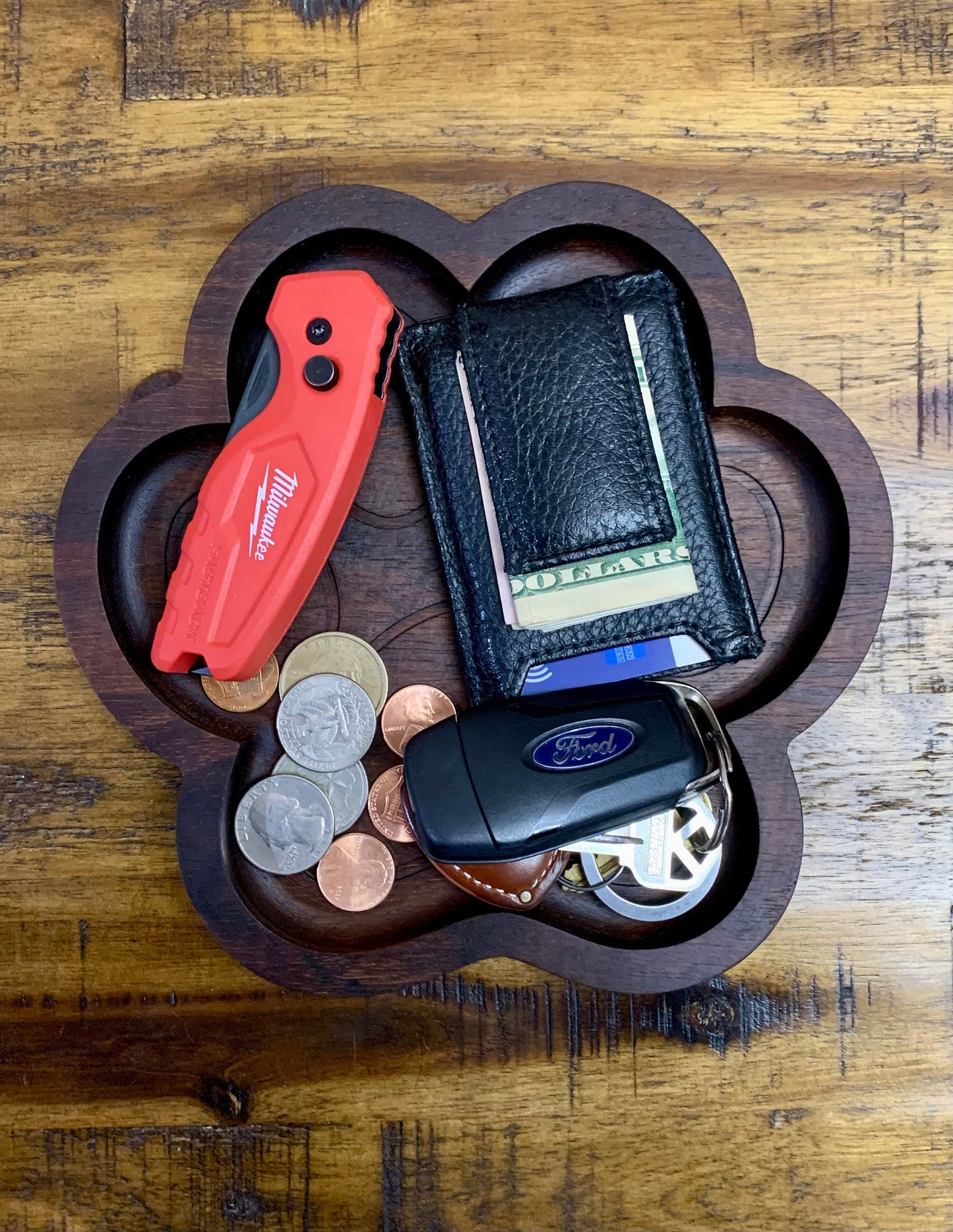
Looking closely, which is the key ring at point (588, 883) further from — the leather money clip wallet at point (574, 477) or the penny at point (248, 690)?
the penny at point (248, 690)

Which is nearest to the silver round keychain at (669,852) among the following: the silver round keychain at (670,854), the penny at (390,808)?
the silver round keychain at (670,854)

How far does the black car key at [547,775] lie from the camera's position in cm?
63

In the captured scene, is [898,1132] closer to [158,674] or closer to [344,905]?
[344,905]

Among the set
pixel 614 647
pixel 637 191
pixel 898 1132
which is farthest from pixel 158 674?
pixel 898 1132

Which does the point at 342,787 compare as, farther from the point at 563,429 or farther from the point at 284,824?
the point at 563,429

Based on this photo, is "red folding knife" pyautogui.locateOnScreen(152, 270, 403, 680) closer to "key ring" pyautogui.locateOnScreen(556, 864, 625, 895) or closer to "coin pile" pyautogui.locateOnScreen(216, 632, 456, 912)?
"coin pile" pyautogui.locateOnScreen(216, 632, 456, 912)

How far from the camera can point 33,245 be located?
0.73 m

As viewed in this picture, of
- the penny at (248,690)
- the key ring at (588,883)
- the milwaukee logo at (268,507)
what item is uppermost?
the milwaukee logo at (268,507)

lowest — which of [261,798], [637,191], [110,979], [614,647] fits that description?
[110,979]

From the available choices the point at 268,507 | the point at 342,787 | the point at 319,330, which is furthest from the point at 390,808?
the point at 319,330

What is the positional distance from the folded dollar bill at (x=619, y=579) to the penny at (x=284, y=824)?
8.5 inches

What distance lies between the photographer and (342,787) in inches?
27.6

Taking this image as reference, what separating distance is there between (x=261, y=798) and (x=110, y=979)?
0.69 ft

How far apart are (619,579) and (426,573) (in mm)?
153
